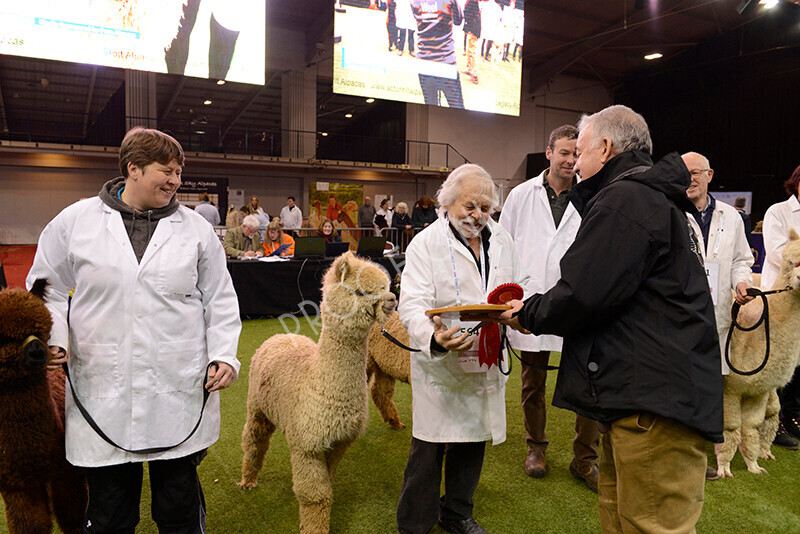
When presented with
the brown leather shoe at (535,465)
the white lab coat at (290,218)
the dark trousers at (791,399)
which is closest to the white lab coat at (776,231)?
the dark trousers at (791,399)

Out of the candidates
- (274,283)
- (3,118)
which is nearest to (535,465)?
(274,283)

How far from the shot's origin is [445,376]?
2213mm

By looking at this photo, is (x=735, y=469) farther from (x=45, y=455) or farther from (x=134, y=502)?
(x=45, y=455)

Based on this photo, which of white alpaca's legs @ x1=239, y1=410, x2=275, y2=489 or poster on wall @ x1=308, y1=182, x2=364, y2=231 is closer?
white alpaca's legs @ x1=239, y1=410, x2=275, y2=489

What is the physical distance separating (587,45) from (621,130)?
56.5 ft

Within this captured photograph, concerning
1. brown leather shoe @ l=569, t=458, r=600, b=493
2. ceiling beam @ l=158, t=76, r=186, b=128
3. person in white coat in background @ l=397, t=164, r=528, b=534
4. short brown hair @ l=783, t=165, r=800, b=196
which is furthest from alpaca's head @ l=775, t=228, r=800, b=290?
ceiling beam @ l=158, t=76, r=186, b=128

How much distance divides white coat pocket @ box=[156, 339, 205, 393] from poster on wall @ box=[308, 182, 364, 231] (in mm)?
14899

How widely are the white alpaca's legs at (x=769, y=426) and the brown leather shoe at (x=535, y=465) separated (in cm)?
163

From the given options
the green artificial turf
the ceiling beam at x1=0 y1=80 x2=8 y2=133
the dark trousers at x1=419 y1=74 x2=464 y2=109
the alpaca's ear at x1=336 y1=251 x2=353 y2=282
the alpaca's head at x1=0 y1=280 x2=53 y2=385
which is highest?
the ceiling beam at x1=0 y1=80 x2=8 y2=133

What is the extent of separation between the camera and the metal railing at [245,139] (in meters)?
16.7

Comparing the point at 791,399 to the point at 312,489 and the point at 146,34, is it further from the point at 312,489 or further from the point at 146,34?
the point at 146,34

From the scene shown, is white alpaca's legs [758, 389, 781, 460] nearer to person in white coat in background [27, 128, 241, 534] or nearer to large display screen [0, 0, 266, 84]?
person in white coat in background [27, 128, 241, 534]

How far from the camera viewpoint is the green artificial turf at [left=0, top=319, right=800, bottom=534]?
2596mm

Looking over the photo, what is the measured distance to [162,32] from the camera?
887 cm
